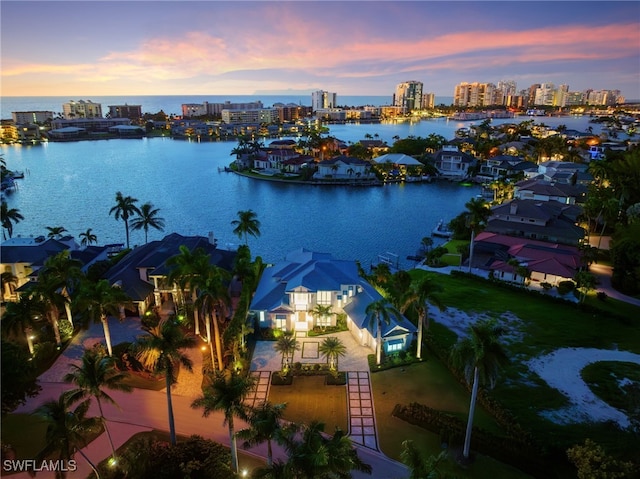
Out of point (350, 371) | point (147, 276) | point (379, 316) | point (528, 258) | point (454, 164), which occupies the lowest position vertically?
point (350, 371)

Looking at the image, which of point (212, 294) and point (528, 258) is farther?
point (528, 258)

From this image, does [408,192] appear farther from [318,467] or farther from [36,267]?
[318,467]

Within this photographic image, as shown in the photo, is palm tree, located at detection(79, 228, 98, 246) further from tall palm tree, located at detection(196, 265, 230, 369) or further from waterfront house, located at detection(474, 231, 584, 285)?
waterfront house, located at detection(474, 231, 584, 285)

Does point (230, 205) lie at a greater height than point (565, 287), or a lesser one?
lesser

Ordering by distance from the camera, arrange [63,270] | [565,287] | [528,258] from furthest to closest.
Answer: [528,258] → [565,287] → [63,270]

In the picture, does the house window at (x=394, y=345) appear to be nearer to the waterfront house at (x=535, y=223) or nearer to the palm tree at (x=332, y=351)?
the palm tree at (x=332, y=351)

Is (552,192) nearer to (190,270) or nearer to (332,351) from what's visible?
(332,351)

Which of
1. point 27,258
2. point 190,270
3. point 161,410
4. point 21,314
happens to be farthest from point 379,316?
point 27,258
